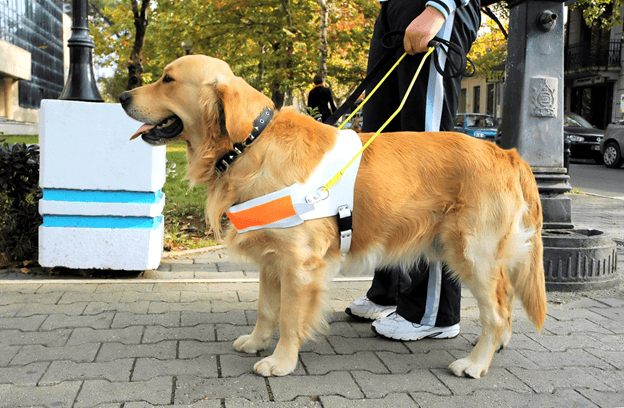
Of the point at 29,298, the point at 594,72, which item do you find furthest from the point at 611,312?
the point at 594,72

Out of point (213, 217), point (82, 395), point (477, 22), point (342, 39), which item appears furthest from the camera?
point (342, 39)

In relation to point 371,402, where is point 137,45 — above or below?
above

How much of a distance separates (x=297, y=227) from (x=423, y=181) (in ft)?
2.30

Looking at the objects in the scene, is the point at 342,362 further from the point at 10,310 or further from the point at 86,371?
the point at 10,310

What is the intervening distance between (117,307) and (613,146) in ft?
60.8

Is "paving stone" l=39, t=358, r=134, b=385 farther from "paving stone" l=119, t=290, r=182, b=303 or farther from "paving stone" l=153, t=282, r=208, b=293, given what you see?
"paving stone" l=153, t=282, r=208, b=293

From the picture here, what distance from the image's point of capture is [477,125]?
2309 cm

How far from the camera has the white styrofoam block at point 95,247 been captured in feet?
13.9

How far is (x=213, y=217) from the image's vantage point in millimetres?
2906

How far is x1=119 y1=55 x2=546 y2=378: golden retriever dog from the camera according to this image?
2732 mm

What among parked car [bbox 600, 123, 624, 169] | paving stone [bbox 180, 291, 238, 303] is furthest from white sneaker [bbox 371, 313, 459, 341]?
parked car [bbox 600, 123, 624, 169]

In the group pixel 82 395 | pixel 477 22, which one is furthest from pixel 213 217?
pixel 477 22

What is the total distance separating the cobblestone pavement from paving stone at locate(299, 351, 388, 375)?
0.01 m

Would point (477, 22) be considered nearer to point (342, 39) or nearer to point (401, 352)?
point (401, 352)
